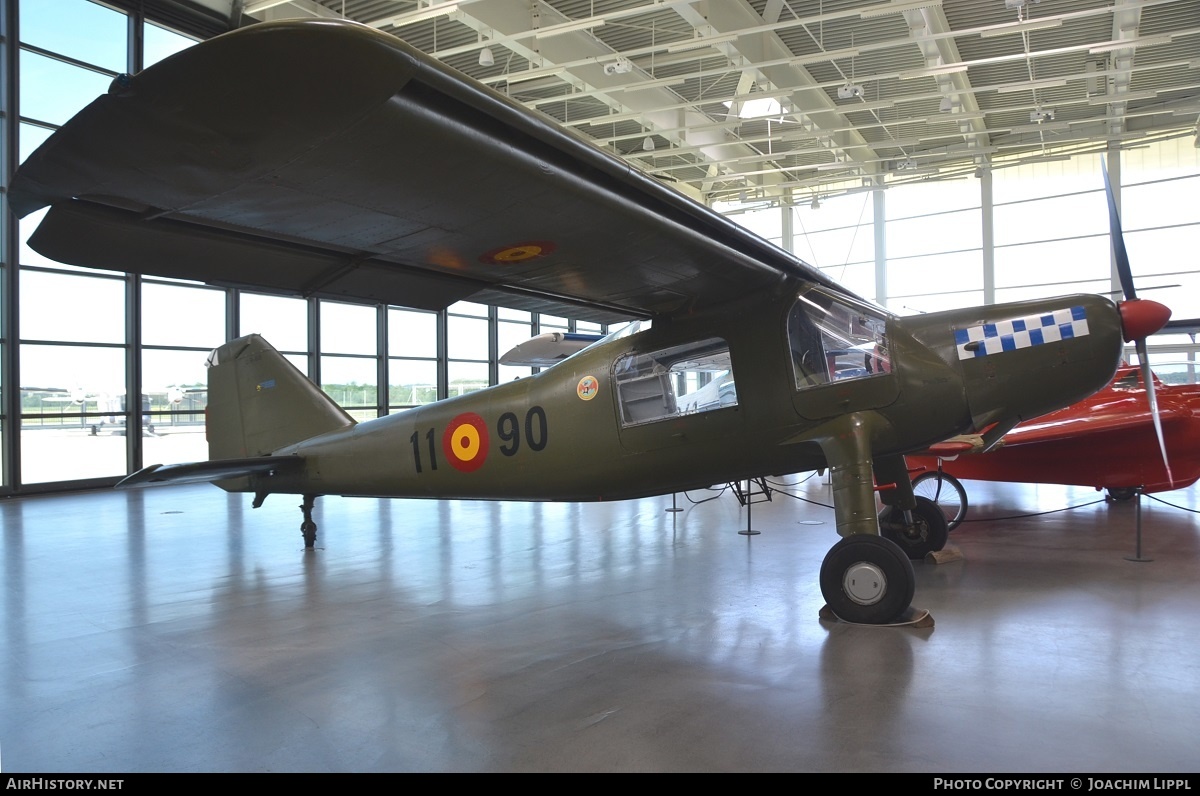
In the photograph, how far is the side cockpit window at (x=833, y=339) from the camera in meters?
4.87

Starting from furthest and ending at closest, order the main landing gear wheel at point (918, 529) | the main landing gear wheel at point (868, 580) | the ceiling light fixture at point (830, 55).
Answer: the ceiling light fixture at point (830, 55)
the main landing gear wheel at point (918, 529)
the main landing gear wheel at point (868, 580)

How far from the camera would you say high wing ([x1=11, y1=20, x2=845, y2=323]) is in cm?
238

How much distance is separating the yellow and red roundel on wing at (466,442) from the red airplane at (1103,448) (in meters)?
4.59

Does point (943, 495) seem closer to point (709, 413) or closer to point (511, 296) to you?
point (709, 413)

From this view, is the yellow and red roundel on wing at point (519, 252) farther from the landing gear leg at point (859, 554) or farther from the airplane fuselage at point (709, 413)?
the landing gear leg at point (859, 554)

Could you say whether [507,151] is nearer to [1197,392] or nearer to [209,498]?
[1197,392]

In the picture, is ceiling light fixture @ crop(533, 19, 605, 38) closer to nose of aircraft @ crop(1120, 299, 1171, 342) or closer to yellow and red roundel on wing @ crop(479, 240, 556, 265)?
yellow and red roundel on wing @ crop(479, 240, 556, 265)

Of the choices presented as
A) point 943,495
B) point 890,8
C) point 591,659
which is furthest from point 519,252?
point 890,8

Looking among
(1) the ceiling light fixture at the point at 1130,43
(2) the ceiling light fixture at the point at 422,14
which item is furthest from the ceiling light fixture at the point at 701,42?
(1) the ceiling light fixture at the point at 1130,43

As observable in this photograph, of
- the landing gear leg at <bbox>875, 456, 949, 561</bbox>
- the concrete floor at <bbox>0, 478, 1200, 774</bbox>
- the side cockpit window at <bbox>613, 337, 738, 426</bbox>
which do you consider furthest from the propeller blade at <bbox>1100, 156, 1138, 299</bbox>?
the side cockpit window at <bbox>613, 337, 738, 426</bbox>

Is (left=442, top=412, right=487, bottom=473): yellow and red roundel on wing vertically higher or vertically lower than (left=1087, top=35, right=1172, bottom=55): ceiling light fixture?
lower

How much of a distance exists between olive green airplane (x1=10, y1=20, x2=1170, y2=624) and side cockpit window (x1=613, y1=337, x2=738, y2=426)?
0.02 m

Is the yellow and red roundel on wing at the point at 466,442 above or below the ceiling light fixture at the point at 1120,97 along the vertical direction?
below

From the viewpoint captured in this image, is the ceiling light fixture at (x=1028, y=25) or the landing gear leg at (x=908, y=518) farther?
the ceiling light fixture at (x=1028, y=25)
